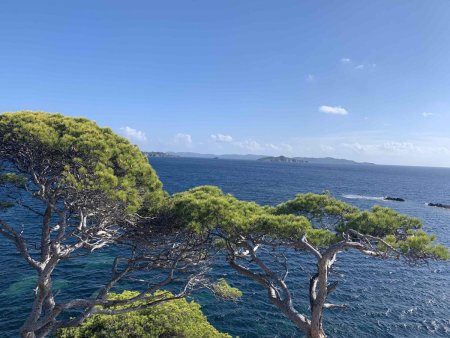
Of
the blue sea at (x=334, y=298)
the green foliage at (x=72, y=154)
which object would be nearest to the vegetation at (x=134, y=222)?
the green foliage at (x=72, y=154)

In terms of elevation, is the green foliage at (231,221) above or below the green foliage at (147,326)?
above

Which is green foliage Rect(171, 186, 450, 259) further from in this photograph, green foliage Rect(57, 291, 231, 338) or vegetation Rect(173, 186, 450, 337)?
green foliage Rect(57, 291, 231, 338)

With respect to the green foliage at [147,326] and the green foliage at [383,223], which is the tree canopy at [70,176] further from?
the green foliage at [383,223]

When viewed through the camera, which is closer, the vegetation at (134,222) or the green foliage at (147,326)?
the vegetation at (134,222)

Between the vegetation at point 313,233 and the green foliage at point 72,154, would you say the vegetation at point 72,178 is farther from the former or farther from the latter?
the vegetation at point 313,233

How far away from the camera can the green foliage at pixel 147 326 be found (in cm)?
1623

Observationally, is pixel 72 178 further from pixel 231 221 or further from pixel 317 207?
pixel 317 207

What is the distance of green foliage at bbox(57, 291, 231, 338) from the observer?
16.2 meters

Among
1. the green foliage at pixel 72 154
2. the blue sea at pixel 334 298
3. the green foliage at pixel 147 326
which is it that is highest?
the green foliage at pixel 72 154

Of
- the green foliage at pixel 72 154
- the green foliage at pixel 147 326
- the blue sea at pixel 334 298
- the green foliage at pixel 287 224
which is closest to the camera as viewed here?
the green foliage at pixel 72 154

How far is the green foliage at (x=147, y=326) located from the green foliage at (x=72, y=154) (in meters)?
6.60

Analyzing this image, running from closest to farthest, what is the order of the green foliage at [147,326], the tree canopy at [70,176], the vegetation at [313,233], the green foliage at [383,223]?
the tree canopy at [70,176]
the vegetation at [313,233]
the green foliage at [383,223]
the green foliage at [147,326]

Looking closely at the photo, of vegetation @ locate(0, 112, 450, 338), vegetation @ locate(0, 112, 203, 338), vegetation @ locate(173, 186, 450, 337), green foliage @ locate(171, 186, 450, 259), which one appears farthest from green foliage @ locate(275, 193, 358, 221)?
vegetation @ locate(0, 112, 203, 338)

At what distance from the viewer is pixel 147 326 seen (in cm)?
1681
